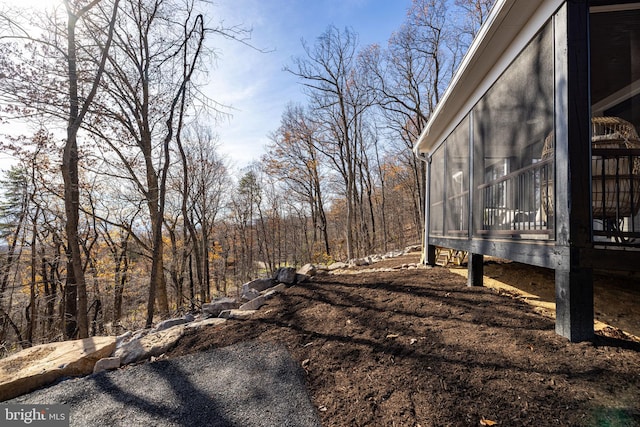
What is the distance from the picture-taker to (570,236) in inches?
71.4

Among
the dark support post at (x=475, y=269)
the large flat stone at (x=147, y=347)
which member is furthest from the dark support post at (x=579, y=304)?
the large flat stone at (x=147, y=347)

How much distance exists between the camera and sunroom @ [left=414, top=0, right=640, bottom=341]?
1822mm

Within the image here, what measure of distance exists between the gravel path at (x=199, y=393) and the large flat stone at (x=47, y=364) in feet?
0.47

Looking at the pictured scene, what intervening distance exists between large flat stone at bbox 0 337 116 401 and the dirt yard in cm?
84

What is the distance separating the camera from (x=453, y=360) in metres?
1.84

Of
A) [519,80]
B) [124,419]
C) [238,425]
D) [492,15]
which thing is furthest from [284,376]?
[492,15]

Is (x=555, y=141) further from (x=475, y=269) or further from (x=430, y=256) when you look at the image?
(x=430, y=256)

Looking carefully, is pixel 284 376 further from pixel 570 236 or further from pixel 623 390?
pixel 570 236

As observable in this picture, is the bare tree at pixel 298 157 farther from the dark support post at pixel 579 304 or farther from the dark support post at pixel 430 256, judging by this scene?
the dark support post at pixel 579 304

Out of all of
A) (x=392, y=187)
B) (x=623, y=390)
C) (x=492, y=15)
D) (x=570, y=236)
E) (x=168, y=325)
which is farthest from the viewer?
(x=392, y=187)

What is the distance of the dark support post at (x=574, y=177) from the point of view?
1787 millimetres

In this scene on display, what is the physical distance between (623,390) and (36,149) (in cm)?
1284

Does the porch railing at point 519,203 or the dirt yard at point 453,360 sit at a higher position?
the porch railing at point 519,203

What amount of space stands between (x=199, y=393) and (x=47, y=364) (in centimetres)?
198
